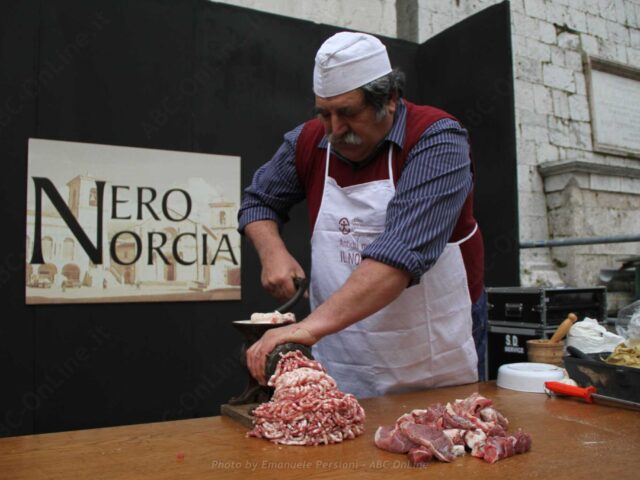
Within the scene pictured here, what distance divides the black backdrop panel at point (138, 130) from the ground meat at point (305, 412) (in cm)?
247

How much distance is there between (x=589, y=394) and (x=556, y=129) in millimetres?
5043

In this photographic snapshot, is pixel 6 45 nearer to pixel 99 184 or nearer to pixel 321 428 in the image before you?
pixel 99 184

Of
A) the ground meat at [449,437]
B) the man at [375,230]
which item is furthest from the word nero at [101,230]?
the ground meat at [449,437]

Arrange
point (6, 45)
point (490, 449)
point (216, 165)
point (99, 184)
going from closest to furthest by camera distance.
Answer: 1. point (490, 449)
2. point (6, 45)
3. point (99, 184)
4. point (216, 165)

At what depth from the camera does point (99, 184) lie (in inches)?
146

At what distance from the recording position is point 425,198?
178 cm

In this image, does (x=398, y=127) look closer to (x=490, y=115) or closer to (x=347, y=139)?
(x=347, y=139)

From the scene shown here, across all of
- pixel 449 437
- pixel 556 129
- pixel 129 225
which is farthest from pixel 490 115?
pixel 449 437

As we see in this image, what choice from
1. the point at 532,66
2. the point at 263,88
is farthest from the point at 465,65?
the point at 532,66

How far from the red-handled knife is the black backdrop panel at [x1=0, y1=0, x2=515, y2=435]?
8.41ft

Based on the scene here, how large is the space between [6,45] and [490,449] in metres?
3.47

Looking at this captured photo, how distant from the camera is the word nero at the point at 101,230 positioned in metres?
3.50

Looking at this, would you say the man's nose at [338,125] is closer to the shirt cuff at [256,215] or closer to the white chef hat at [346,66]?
the white chef hat at [346,66]

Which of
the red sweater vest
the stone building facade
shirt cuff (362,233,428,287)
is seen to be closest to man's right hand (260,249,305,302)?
the red sweater vest
